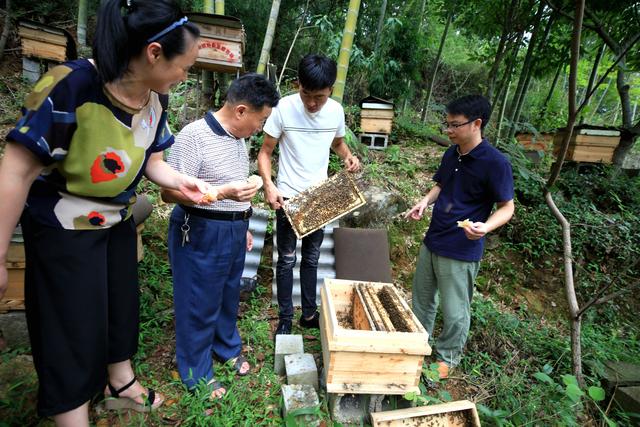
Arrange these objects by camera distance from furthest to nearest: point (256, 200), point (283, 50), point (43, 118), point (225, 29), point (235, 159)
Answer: point (283, 50)
point (256, 200)
point (225, 29)
point (235, 159)
point (43, 118)

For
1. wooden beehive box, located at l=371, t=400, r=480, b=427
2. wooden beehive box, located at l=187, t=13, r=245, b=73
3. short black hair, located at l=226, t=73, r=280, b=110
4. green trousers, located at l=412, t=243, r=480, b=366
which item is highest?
wooden beehive box, located at l=187, t=13, r=245, b=73

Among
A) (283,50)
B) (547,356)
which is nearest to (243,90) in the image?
(547,356)

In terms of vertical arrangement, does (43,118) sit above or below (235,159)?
above

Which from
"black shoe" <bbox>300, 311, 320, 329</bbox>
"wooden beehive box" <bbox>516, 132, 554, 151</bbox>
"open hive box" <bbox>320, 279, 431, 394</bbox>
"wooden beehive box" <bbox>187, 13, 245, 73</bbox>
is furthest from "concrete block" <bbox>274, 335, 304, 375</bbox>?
"wooden beehive box" <bbox>516, 132, 554, 151</bbox>

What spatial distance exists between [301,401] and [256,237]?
2259mm

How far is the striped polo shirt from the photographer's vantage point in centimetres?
213

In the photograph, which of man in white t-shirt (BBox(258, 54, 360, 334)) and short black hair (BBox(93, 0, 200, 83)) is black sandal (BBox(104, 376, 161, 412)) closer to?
man in white t-shirt (BBox(258, 54, 360, 334))

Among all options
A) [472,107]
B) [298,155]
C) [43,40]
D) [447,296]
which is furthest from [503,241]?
[43,40]

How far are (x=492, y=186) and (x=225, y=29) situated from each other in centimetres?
344

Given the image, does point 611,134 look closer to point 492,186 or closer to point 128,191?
point 492,186

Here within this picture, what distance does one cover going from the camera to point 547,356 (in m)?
3.76

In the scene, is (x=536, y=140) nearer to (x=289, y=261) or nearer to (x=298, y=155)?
(x=298, y=155)

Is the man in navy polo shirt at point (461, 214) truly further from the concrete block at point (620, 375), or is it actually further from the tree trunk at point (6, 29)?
the tree trunk at point (6, 29)

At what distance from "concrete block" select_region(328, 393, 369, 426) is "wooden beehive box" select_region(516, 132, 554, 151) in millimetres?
8761
